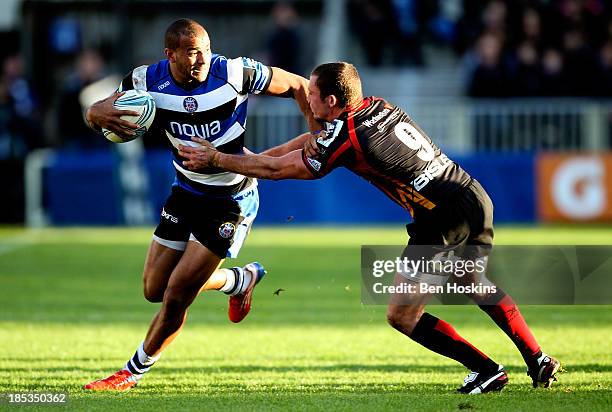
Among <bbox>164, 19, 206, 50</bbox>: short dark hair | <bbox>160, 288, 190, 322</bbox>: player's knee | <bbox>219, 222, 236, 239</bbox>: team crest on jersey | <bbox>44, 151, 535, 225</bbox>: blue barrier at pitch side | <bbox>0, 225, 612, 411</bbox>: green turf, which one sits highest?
<bbox>164, 19, 206, 50</bbox>: short dark hair

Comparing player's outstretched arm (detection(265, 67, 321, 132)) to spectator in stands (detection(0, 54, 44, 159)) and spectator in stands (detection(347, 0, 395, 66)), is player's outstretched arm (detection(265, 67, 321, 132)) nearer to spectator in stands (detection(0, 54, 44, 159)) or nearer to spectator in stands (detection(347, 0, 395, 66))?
spectator in stands (detection(0, 54, 44, 159))

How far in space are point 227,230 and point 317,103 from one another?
115cm

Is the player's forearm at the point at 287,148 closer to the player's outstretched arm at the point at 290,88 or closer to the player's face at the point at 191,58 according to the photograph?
the player's outstretched arm at the point at 290,88

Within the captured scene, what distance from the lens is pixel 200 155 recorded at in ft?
23.0

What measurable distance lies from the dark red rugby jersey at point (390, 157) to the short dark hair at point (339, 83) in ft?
0.28

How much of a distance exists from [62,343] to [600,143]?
12.0m

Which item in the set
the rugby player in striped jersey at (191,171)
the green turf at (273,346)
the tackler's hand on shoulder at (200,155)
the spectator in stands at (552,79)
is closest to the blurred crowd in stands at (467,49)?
the spectator in stands at (552,79)

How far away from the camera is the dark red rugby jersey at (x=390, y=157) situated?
6711mm

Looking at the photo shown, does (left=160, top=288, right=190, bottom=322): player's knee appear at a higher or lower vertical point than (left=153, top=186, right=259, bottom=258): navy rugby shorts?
lower

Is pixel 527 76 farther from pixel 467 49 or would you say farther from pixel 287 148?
pixel 287 148

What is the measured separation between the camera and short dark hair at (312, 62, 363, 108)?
22.1 ft

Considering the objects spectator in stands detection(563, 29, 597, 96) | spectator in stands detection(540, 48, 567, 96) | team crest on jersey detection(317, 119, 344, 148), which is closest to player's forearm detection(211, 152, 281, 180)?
team crest on jersey detection(317, 119, 344, 148)

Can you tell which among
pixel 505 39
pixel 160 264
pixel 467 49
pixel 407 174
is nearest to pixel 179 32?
pixel 160 264

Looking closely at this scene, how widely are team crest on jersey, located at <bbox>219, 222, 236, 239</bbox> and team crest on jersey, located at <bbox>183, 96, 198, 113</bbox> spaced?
2.54 ft
